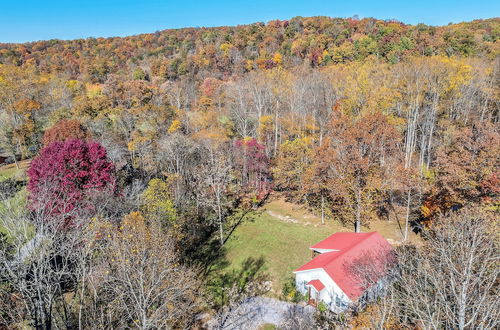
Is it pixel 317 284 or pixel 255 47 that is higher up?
pixel 255 47

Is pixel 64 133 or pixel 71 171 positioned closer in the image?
pixel 71 171

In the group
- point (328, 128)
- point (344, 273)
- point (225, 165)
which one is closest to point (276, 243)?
point (344, 273)

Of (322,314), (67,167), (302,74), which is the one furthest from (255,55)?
(322,314)

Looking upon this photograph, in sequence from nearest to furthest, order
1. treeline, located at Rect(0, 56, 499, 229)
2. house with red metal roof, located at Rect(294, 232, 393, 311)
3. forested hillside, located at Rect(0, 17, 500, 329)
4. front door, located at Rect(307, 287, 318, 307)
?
forested hillside, located at Rect(0, 17, 500, 329) < house with red metal roof, located at Rect(294, 232, 393, 311) < front door, located at Rect(307, 287, 318, 307) < treeline, located at Rect(0, 56, 499, 229)

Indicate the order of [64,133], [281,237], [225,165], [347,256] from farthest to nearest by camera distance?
[225,165], [64,133], [281,237], [347,256]

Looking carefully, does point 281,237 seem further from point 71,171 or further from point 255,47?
point 255,47

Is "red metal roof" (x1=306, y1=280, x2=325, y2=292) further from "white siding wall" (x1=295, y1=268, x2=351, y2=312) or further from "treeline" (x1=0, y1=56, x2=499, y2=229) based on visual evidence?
"treeline" (x1=0, y1=56, x2=499, y2=229)

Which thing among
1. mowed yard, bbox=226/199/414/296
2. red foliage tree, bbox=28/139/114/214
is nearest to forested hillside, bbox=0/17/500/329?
red foliage tree, bbox=28/139/114/214

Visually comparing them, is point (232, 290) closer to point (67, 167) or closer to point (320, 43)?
point (67, 167)
